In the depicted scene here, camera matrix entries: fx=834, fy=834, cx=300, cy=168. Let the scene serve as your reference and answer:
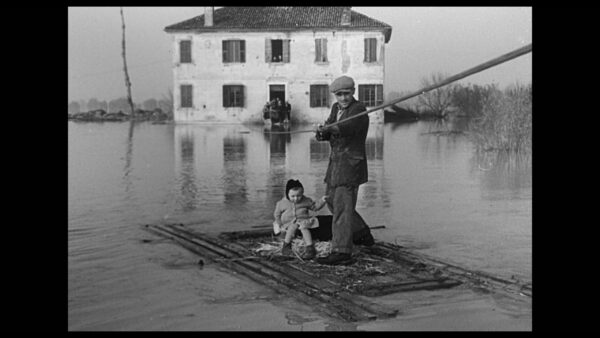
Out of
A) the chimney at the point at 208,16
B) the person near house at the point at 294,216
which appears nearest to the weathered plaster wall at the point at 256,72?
the chimney at the point at 208,16

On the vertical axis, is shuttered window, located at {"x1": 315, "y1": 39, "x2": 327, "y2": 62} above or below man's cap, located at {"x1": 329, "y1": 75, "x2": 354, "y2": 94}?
above

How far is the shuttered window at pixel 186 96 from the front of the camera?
4747 centimetres

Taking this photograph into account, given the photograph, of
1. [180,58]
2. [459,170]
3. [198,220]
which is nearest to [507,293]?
[198,220]

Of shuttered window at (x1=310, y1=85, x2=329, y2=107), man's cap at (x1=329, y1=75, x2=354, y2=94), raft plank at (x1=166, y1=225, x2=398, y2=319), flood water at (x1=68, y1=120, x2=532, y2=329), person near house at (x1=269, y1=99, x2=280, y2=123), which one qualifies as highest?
shuttered window at (x1=310, y1=85, x2=329, y2=107)

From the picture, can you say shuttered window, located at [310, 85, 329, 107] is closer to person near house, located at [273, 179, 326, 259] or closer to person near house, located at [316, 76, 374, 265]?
person near house, located at [273, 179, 326, 259]

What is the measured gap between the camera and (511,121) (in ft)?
69.8

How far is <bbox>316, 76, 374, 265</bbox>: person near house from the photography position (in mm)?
8148

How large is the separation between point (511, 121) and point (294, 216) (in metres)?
13.8

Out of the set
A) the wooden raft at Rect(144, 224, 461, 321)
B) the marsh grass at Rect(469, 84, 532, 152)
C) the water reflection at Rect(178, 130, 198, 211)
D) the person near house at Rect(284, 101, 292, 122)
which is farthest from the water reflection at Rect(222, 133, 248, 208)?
the person near house at Rect(284, 101, 292, 122)

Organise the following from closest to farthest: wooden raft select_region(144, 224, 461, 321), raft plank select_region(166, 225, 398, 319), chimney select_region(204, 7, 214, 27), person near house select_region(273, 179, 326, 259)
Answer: raft plank select_region(166, 225, 398, 319)
wooden raft select_region(144, 224, 461, 321)
person near house select_region(273, 179, 326, 259)
chimney select_region(204, 7, 214, 27)

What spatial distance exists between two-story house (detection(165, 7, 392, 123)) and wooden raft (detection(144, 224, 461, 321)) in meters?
38.1

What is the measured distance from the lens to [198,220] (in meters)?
11.6

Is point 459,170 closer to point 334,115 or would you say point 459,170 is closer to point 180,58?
point 334,115

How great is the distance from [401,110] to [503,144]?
109 ft
